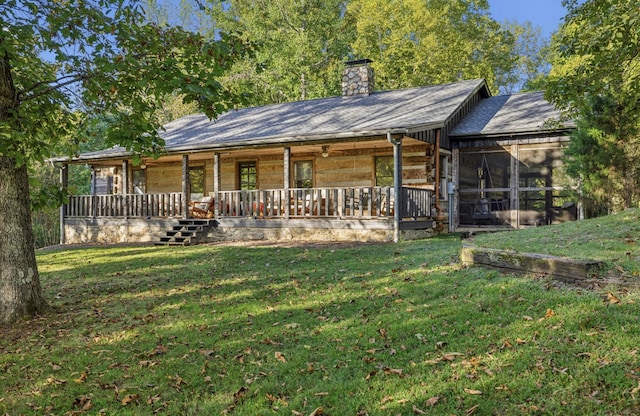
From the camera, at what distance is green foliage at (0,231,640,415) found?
3557 mm

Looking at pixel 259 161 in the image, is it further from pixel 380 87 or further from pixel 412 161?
pixel 380 87

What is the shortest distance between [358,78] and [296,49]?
10.2 meters

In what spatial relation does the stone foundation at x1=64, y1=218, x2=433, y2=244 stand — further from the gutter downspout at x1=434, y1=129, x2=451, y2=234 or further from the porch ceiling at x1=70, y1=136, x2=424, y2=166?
the porch ceiling at x1=70, y1=136, x2=424, y2=166

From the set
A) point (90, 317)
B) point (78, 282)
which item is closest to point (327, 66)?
point (78, 282)

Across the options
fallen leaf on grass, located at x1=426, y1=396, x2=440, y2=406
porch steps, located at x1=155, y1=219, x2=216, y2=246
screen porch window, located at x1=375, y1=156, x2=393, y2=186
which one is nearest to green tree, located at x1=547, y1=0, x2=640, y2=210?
screen porch window, located at x1=375, y1=156, x2=393, y2=186

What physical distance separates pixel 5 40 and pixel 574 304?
7.01 metres

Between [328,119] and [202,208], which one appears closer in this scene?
[202,208]

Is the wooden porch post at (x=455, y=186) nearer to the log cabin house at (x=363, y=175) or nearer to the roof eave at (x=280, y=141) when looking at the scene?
the log cabin house at (x=363, y=175)

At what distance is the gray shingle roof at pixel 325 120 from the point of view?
43.0 feet

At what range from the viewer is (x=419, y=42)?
100ft

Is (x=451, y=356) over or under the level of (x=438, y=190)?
under

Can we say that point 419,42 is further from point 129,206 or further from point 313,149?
point 129,206

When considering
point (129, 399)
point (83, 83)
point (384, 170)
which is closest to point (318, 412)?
point (129, 399)

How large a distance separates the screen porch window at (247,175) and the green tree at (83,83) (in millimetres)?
10683
